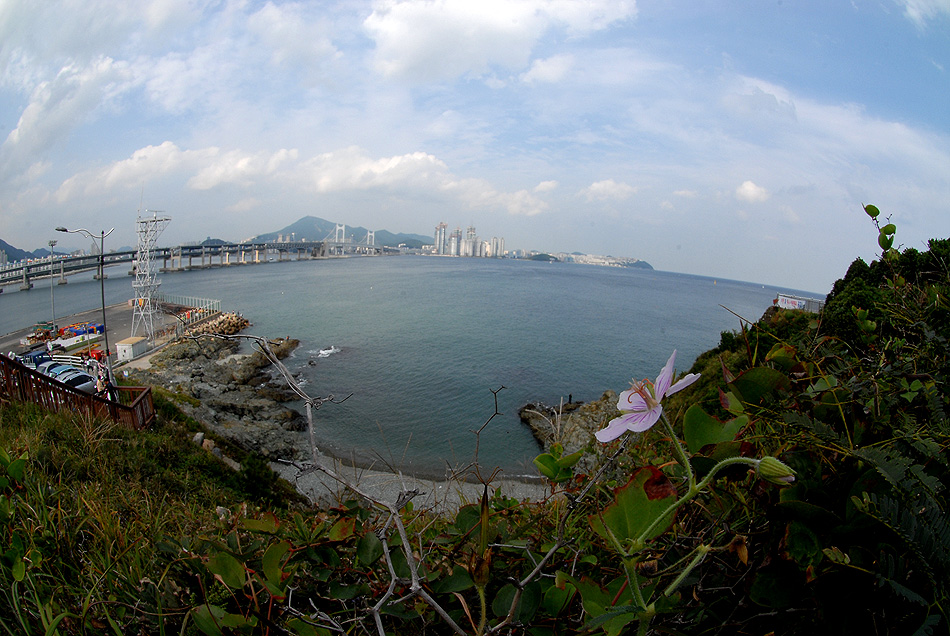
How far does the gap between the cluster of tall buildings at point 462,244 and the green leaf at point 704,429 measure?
528ft

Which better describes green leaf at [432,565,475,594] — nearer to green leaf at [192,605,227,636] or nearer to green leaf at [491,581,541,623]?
green leaf at [491,581,541,623]

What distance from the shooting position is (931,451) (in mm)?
544

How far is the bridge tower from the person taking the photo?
26.1 m

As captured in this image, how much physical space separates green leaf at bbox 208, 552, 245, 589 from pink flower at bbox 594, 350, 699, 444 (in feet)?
2.05

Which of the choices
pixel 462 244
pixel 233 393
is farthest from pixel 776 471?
pixel 462 244

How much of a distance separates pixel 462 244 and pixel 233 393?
471 ft

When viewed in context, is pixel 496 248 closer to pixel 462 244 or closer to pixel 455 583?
pixel 462 244

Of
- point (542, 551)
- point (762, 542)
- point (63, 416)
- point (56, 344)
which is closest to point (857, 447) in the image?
point (762, 542)

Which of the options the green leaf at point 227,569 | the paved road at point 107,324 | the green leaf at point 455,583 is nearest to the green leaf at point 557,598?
the green leaf at point 455,583

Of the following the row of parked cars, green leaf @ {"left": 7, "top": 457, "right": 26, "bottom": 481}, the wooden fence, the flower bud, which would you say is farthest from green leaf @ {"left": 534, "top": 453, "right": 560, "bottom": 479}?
the row of parked cars

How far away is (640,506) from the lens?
523 millimetres

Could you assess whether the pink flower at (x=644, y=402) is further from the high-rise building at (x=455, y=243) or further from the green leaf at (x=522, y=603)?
the high-rise building at (x=455, y=243)

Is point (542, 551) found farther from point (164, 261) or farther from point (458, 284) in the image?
point (164, 261)

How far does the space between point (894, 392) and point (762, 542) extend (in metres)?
0.30
